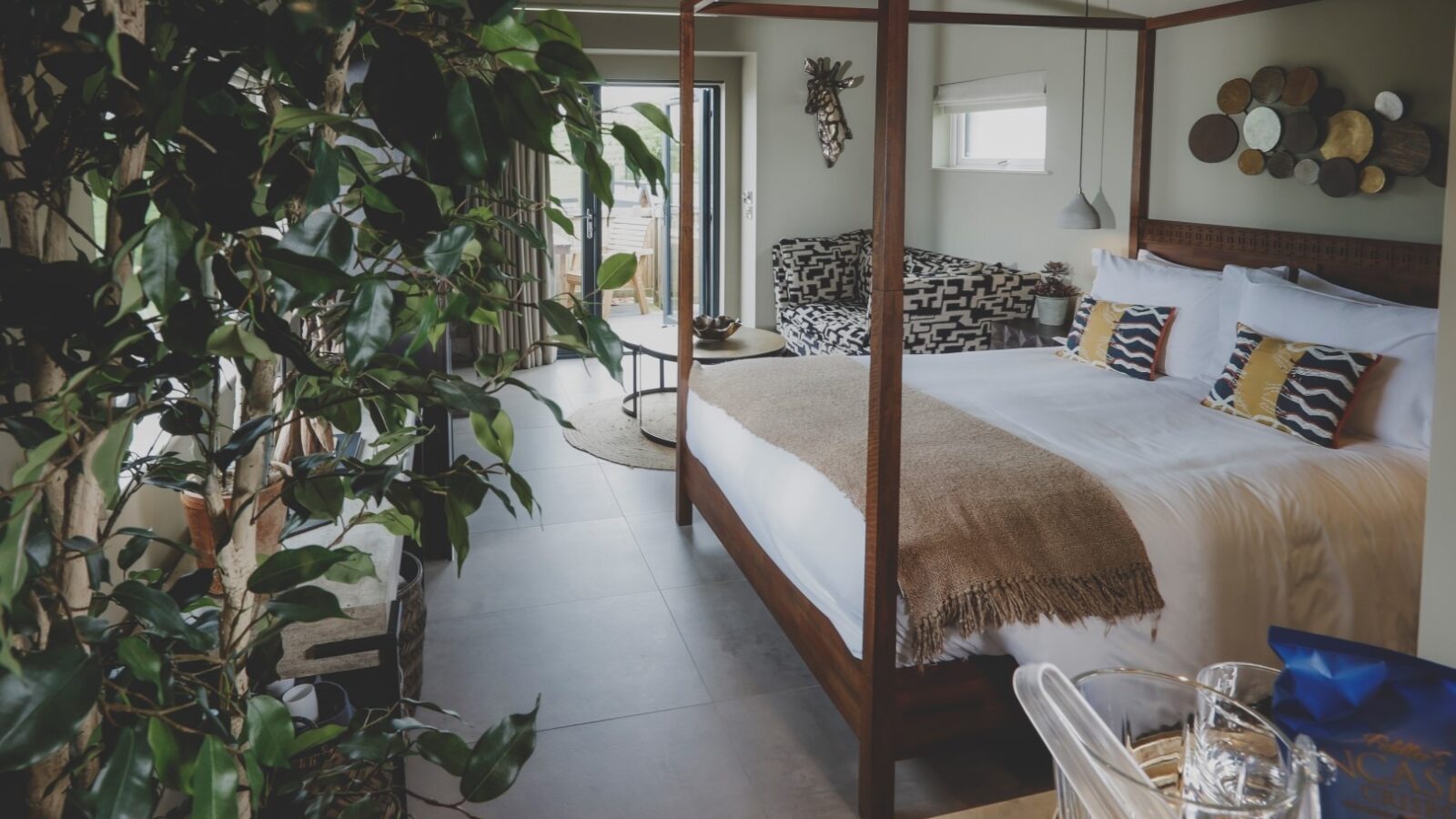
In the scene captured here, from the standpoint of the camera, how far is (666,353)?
5.44m

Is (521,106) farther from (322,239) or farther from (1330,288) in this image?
(1330,288)

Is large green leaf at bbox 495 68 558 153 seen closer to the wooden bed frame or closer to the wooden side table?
the wooden bed frame

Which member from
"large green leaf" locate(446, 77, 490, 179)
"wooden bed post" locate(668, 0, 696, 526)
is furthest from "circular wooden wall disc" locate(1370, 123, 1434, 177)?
"large green leaf" locate(446, 77, 490, 179)

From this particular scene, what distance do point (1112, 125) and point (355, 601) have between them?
4.45 meters

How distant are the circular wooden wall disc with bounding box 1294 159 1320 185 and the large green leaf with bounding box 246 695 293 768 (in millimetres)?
4042

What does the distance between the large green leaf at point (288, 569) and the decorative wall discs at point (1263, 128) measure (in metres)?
4.11

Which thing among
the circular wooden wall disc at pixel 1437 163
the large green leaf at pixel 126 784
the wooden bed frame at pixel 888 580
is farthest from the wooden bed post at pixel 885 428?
the circular wooden wall disc at pixel 1437 163

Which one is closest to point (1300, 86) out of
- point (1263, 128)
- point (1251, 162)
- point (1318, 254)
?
point (1263, 128)

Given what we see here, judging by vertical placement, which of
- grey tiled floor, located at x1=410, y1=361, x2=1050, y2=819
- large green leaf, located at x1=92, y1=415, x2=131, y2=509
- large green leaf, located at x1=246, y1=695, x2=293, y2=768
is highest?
large green leaf, located at x1=92, y1=415, x2=131, y2=509

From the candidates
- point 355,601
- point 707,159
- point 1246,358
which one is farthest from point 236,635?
point 707,159

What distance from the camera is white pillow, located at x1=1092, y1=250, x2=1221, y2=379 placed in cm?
383

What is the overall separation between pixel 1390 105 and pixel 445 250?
3.73 meters

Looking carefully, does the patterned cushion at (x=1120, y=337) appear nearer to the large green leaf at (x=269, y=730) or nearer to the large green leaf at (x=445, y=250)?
the large green leaf at (x=445, y=250)

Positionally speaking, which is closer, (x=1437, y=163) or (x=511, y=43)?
(x=511, y=43)
